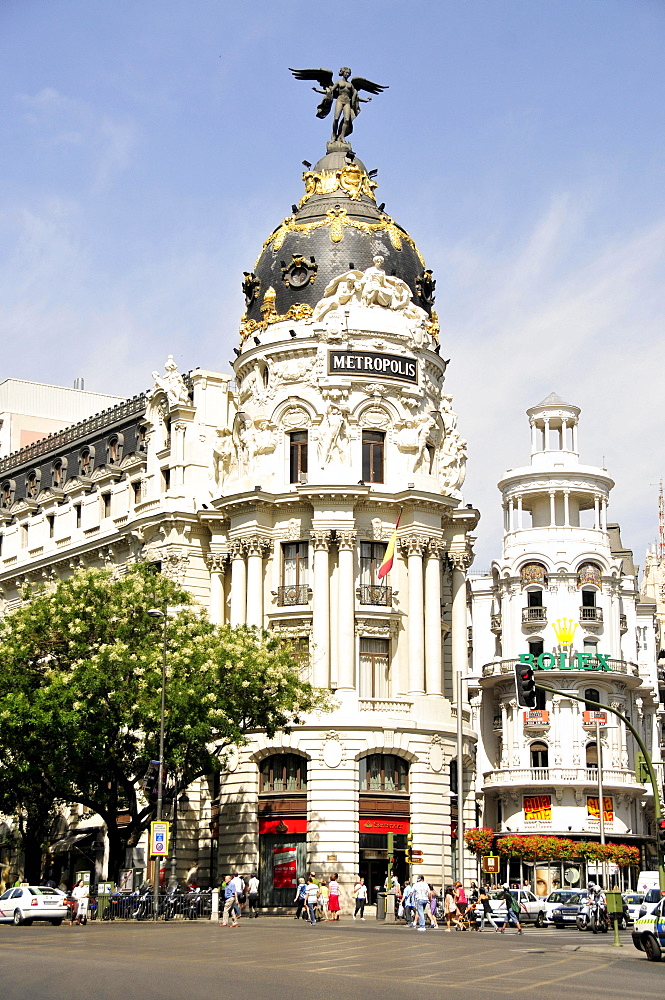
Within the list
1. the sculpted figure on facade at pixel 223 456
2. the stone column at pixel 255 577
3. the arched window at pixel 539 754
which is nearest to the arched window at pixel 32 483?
the sculpted figure on facade at pixel 223 456

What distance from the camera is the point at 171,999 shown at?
2325 centimetres

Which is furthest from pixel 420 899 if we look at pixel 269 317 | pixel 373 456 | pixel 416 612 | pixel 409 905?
pixel 269 317

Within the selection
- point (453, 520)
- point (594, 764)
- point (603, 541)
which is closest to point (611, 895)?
point (453, 520)

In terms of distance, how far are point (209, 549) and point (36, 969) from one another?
4464cm

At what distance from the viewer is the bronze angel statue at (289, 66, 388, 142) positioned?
257ft

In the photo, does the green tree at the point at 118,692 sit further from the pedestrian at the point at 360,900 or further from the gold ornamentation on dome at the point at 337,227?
the gold ornamentation on dome at the point at 337,227

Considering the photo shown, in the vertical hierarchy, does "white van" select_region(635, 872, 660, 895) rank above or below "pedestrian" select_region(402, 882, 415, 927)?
above

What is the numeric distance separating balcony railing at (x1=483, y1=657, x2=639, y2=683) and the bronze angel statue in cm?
3589

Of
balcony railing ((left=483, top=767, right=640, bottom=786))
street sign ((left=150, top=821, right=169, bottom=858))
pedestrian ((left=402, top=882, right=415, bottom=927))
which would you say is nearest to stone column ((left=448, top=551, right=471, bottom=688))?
pedestrian ((left=402, top=882, right=415, bottom=927))

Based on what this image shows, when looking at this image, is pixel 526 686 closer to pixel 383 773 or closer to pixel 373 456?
pixel 383 773

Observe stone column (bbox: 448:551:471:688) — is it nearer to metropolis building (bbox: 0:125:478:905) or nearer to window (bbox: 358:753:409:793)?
metropolis building (bbox: 0:125:478:905)

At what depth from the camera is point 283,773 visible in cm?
6600

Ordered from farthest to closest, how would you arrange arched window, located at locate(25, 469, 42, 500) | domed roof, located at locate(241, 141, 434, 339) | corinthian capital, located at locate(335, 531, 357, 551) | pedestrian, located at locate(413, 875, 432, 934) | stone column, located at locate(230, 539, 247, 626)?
arched window, located at locate(25, 469, 42, 500)
domed roof, located at locate(241, 141, 434, 339)
stone column, located at locate(230, 539, 247, 626)
corinthian capital, located at locate(335, 531, 357, 551)
pedestrian, located at locate(413, 875, 432, 934)

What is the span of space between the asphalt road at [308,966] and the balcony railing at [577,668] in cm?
4681
